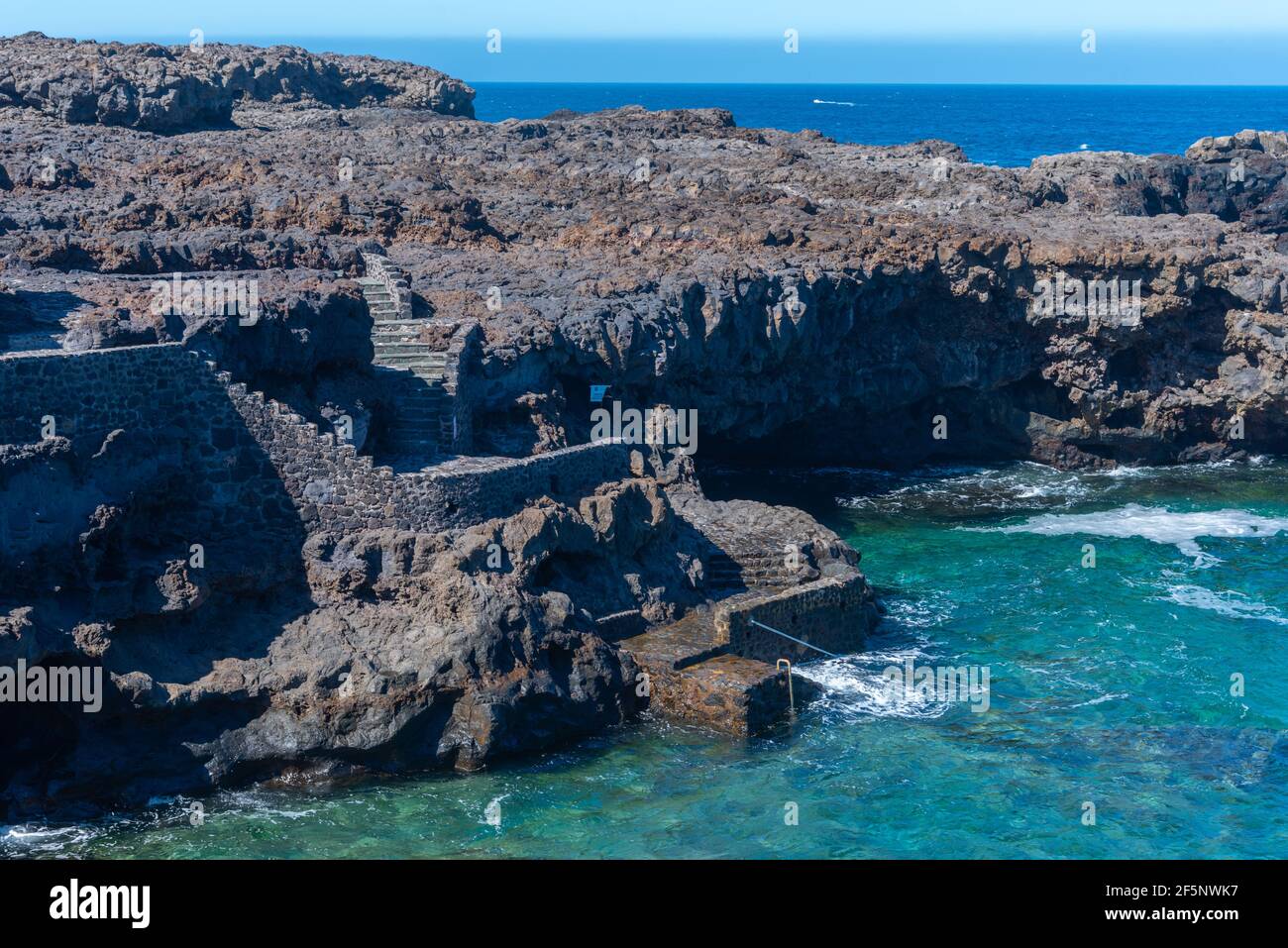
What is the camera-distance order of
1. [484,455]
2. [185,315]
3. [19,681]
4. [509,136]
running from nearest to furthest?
[19,681] → [185,315] → [484,455] → [509,136]

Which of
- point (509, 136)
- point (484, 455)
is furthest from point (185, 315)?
point (509, 136)

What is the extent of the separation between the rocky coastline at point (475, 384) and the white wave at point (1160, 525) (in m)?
3.95

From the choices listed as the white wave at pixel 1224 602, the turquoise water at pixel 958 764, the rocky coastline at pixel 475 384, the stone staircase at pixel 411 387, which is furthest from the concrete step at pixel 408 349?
the white wave at pixel 1224 602

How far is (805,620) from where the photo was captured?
95.8 feet

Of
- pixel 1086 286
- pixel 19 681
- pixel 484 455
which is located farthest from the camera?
pixel 1086 286

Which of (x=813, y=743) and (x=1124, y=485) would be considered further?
(x=1124, y=485)

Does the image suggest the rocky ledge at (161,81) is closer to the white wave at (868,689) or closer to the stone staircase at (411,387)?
the stone staircase at (411,387)

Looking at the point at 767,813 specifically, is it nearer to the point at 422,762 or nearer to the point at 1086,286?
the point at 422,762

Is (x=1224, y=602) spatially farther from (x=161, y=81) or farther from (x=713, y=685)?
(x=161, y=81)

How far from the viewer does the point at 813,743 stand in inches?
1017

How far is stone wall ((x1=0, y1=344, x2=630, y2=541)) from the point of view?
78.7ft

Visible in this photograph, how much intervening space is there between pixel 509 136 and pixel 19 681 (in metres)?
29.7

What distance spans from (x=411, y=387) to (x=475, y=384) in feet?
4.91

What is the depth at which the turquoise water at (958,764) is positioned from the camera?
2252cm
